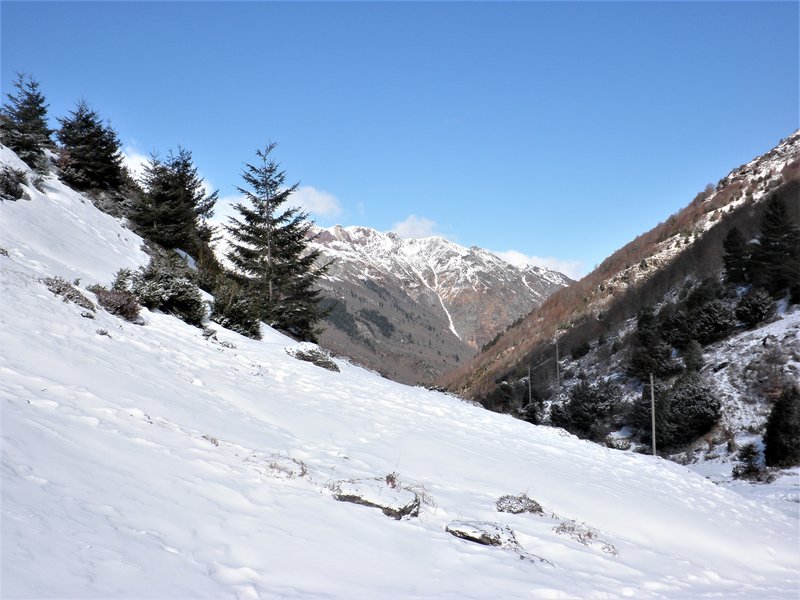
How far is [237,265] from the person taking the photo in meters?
25.5

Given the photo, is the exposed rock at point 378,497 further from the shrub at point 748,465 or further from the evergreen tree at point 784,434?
the evergreen tree at point 784,434

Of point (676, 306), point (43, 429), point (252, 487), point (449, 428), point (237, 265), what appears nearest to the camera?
point (43, 429)

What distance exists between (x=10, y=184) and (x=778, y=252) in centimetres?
4287

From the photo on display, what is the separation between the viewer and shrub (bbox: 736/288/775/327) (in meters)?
31.0

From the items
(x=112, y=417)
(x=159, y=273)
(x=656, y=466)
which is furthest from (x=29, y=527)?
(x=656, y=466)

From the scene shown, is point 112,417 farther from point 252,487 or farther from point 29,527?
point 29,527

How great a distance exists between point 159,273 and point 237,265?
497 inches

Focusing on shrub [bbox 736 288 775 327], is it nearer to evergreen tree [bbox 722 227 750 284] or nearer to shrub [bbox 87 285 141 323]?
evergreen tree [bbox 722 227 750 284]

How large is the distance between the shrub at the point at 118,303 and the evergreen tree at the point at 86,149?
13.4 metres

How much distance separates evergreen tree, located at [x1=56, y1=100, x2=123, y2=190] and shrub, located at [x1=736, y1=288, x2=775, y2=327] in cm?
4065

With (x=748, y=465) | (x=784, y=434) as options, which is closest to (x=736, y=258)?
(x=784, y=434)

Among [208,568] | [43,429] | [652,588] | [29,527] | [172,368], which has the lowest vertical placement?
[652,588]

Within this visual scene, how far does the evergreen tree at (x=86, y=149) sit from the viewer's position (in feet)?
67.2

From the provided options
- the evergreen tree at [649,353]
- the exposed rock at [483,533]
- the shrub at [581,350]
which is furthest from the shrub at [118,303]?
the shrub at [581,350]
